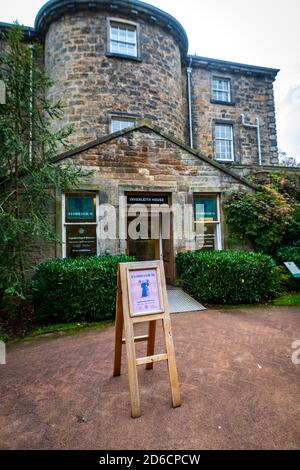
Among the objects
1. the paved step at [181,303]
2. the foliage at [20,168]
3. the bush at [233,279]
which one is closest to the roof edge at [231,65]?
the foliage at [20,168]

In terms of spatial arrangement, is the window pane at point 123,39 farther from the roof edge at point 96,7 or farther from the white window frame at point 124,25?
the roof edge at point 96,7

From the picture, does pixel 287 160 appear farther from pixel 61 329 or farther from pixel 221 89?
pixel 61 329

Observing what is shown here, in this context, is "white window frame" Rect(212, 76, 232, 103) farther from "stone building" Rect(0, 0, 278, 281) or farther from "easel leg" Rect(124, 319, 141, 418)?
"easel leg" Rect(124, 319, 141, 418)

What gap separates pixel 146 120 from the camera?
7852 millimetres

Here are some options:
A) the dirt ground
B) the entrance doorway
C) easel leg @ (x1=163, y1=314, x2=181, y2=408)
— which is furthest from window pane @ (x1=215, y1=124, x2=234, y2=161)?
easel leg @ (x1=163, y1=314, x2=181, y2=408)

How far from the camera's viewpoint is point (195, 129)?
14648 millimetres

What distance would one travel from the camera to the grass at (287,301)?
6.65m

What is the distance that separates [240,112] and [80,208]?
12.8 meters

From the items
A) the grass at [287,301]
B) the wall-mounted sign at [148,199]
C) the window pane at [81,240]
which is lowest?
the grass at [287,301]

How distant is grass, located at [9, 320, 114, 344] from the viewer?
16.8ft

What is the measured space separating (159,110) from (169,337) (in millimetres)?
11589

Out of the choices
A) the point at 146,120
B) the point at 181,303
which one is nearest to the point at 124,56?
the point at 146,120

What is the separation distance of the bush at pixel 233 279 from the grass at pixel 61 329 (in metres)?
2.62
